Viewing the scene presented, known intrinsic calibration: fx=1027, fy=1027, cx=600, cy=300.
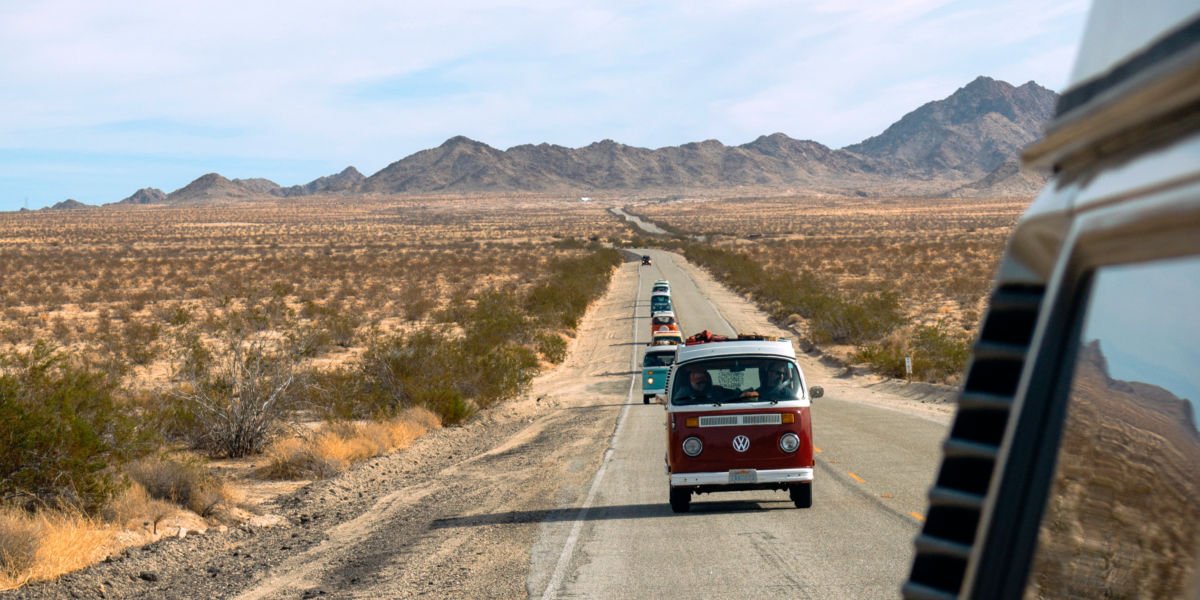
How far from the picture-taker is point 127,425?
45.8ft

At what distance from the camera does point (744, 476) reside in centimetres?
1152

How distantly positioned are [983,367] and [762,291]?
176 ft

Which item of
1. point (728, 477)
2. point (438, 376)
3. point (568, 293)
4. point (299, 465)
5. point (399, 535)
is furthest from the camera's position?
point (568, 293)

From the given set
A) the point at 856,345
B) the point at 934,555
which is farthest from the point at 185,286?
the point at 934,555

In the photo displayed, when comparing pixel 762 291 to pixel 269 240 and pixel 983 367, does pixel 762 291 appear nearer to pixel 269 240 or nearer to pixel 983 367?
pixel 983 367

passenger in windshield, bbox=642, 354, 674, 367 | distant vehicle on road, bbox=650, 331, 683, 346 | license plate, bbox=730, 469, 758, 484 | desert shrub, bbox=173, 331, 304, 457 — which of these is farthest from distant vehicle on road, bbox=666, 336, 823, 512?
distant vehicle on road, bbox=650, 331, 683, 346

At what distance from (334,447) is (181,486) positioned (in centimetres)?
400

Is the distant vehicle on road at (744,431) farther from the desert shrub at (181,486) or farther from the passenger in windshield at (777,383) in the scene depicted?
the desert shrub at (181,486)

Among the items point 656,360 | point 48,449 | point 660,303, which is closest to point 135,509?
point 48,449

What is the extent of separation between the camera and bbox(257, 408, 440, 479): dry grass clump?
54.5ft

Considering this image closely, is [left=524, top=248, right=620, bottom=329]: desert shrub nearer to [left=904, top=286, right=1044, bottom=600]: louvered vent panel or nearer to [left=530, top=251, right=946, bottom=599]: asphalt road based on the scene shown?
[left=530, top=251, right=946, bottom=599]: asphalt road

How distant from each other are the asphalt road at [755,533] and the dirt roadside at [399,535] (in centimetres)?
58

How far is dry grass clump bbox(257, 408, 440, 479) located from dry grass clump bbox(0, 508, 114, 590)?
529 cm

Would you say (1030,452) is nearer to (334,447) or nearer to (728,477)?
(728,477)
